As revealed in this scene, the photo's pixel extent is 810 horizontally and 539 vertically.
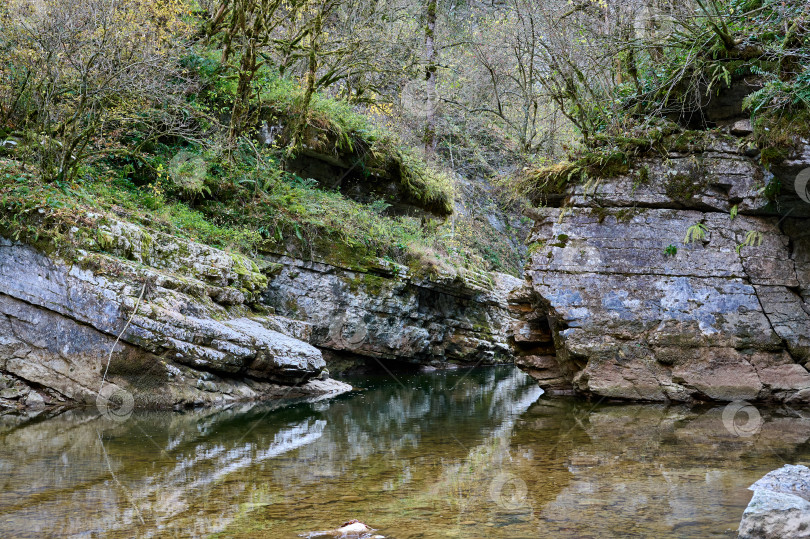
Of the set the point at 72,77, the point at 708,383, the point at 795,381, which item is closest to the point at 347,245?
the point at 72,77

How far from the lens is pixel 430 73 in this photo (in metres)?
20.0

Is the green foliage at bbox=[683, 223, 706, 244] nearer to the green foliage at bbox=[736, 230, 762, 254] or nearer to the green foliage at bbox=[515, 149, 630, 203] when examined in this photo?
the green foliage at bbox=[736, 230, 762, 254]

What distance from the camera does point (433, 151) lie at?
68.2ft

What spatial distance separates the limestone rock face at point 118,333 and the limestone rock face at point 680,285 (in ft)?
18.1

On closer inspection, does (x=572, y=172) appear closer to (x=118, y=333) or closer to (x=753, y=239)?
(x=753, y=239)

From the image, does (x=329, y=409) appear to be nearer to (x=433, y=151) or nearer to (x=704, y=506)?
(x=704, y=506)

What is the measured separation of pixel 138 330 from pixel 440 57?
59.8ft

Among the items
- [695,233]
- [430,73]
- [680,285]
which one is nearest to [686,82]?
[695,233]

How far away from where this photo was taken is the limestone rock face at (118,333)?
29.9ft

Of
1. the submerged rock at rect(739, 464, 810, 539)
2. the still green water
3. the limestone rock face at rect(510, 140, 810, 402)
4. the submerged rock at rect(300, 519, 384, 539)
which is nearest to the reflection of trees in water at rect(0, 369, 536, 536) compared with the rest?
the still green water

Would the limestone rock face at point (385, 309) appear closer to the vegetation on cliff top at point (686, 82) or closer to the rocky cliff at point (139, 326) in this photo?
the rocky cliff at point (139, 326)

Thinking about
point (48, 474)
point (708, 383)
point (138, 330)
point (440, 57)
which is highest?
point (440, 57)

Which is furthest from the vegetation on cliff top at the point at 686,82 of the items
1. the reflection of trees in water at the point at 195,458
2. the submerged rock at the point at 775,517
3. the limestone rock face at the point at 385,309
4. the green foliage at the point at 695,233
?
the submerged rock at the point at 775,517

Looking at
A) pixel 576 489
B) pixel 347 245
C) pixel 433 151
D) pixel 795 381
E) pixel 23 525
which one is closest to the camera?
pixel 23 525
